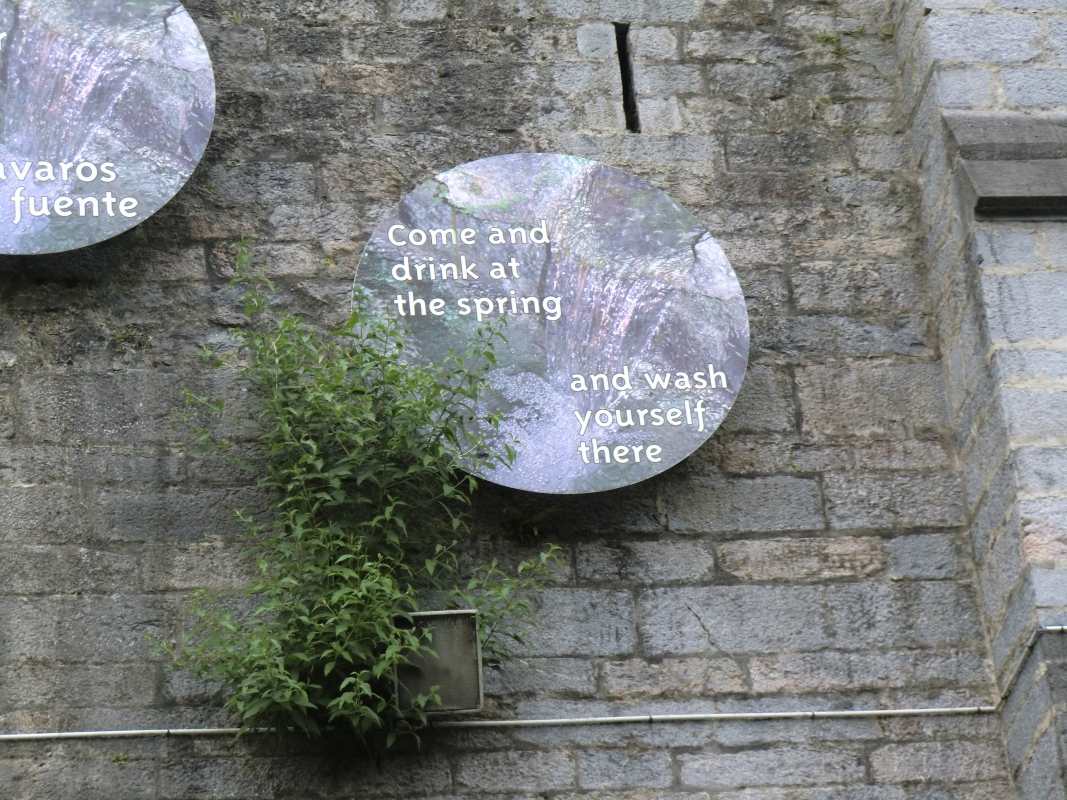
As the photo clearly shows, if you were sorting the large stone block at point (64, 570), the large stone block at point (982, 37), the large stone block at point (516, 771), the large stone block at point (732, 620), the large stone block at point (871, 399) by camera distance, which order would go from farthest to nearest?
the large stone block at point (982, 37), the large stone block at point (871, 399), the large stone block at point (732, 620), the large stone block at point (64, 570), the large stone block at point (516, 771)

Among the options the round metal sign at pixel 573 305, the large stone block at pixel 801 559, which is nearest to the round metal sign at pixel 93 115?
the round metal sign at pixel 573 305

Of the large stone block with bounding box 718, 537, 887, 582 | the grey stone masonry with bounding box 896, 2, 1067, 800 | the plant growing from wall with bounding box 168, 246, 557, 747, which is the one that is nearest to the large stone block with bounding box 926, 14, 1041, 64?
the grey stone masonry with bounding box 896, 2, 1067, 800

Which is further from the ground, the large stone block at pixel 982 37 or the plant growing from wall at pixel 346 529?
the large stone block at pixel 982 37

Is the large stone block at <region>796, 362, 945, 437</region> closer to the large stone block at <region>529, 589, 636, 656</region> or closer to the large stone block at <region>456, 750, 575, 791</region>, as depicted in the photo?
the large stone block at <region>529, 589, 636, 656</region>

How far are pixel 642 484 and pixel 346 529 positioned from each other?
3.05ft

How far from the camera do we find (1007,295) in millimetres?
5055

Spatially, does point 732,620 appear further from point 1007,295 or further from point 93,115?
point 93,115

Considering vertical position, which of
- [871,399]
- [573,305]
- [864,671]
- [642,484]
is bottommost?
[864,671]

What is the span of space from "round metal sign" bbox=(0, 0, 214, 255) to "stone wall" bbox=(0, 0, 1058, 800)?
0.17 meters

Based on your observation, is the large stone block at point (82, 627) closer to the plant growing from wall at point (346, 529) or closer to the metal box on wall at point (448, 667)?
the plant growing from wall at point (346, 529)

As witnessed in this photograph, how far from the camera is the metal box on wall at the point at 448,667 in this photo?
4523 millimetres

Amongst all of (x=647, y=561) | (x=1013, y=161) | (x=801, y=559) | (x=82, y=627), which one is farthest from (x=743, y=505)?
(x=82, y=627)

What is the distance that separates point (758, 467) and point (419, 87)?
1693 millimetres

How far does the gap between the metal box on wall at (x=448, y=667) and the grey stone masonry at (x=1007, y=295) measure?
1457 millimetres
